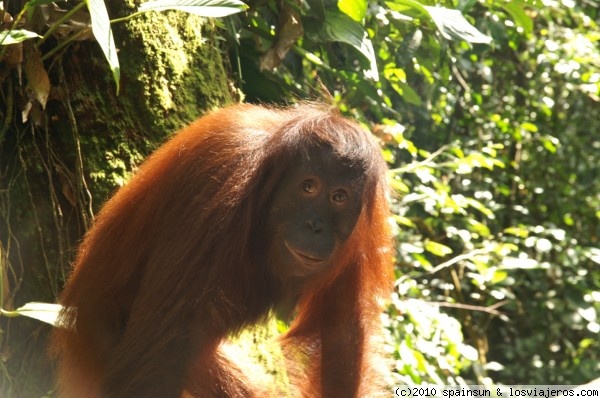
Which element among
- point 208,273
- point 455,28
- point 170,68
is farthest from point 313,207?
point 455,28

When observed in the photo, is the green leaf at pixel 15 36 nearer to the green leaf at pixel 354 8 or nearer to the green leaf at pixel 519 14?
the green leaf at pixel 354 8

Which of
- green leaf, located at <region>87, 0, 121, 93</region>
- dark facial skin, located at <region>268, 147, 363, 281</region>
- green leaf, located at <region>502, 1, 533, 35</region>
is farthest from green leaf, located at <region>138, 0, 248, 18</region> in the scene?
Answer: green leaf, located at <region>502, 1, 533, 35</region>

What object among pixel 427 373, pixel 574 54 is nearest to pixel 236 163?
pixel 427 373

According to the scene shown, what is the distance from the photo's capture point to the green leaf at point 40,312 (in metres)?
3.12

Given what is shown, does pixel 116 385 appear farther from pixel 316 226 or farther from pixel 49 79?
pixel 49 79

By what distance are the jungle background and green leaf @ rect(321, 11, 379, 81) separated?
1 centimetres

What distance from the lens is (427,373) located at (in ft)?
16.3

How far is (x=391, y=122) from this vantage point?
17.2 feet

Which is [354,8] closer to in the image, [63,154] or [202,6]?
[202,6]

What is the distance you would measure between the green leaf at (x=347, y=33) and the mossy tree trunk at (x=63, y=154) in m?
0.99

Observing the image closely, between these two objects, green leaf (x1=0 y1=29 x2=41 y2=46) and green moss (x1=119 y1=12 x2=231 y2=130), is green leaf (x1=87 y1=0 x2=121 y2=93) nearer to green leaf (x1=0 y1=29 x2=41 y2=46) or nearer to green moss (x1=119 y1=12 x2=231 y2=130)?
green leaf (x1=0 y1=29 x2=41 y2=46)

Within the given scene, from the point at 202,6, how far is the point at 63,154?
107 cm

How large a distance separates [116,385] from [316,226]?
95cm

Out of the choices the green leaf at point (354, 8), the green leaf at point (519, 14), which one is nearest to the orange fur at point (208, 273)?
the green leaf at point (354, 8)
